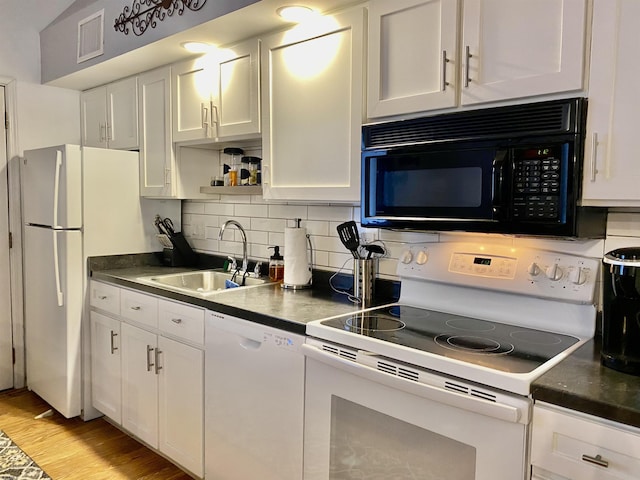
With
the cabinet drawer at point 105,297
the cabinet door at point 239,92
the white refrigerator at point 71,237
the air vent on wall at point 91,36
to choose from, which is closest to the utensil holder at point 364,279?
the cabinet door at point 239,92

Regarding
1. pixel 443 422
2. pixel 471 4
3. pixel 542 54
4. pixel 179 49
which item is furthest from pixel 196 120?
pixel 443 422

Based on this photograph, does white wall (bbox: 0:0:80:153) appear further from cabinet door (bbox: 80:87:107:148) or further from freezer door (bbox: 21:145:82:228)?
freezer door (bbox: 21:145:82:228)

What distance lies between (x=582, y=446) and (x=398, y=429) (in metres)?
0.53

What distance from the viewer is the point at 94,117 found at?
3572mm

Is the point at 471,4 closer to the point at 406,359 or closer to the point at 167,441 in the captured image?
the point at 406,359

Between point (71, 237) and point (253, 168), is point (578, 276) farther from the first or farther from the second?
point (71, 237)

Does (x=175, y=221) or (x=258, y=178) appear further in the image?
(x=175, y=221)

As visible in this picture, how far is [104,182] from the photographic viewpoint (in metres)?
3.04

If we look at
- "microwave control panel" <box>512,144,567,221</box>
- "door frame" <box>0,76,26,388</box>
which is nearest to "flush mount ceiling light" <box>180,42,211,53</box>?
"door frame" <box>0,76,26,388</box>

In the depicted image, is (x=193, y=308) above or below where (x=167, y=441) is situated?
above

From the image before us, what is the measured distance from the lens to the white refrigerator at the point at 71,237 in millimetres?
2939

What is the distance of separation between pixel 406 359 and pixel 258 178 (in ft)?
5.05

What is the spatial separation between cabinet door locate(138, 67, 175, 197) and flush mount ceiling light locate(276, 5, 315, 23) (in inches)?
41.3

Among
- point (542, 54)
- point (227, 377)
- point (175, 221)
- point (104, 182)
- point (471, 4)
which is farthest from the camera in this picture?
point (175, 221)
